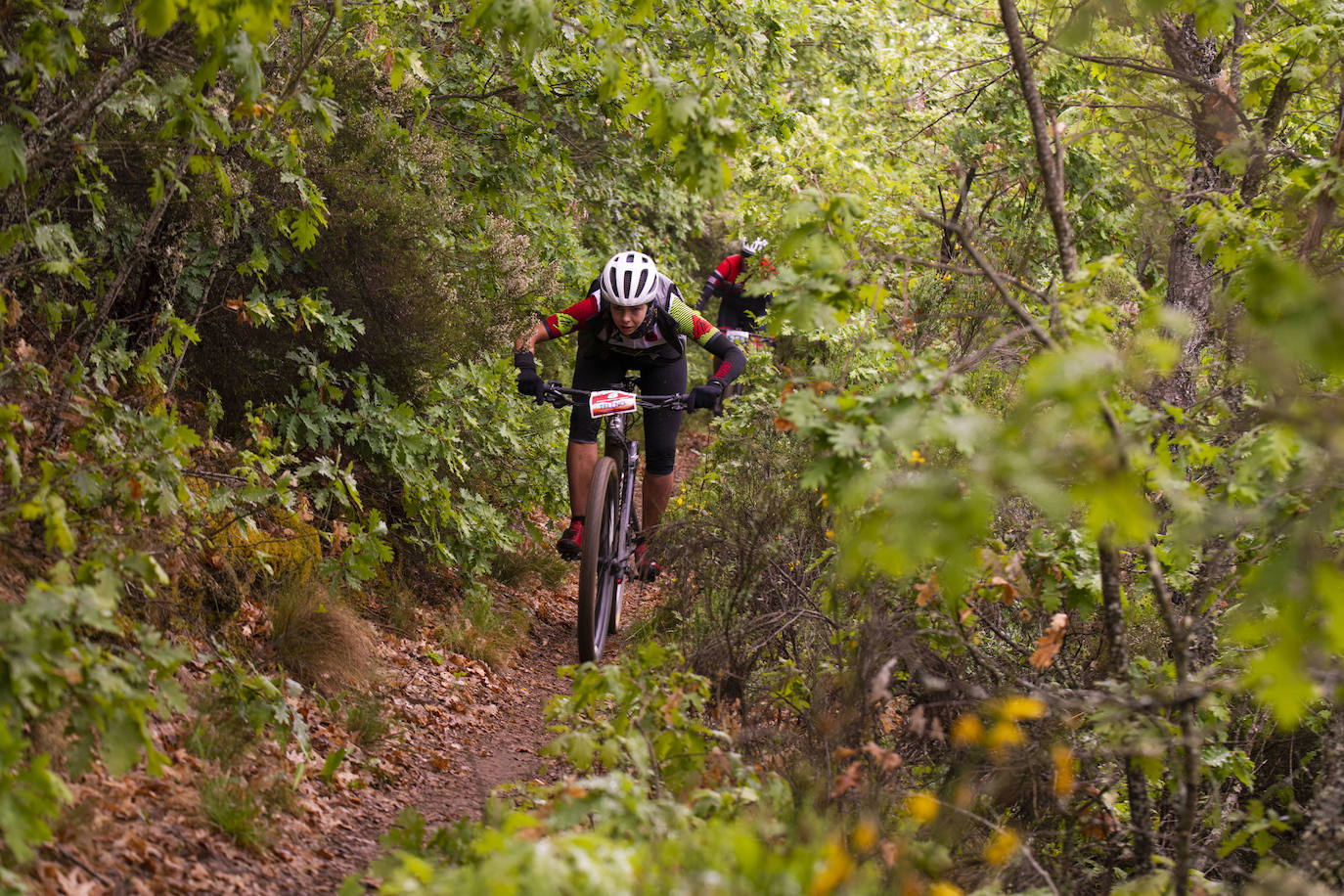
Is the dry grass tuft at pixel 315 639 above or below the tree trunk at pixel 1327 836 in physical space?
above

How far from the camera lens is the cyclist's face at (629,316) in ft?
21.2

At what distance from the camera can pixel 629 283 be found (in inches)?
246

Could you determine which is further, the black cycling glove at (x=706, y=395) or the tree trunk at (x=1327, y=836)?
the black cycling glove at (x=706, y=395)

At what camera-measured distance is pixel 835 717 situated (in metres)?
4.12

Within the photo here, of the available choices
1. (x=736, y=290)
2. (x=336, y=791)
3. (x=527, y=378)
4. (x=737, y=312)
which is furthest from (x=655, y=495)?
(x=737, y=312)

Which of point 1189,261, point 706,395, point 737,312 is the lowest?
point 706,395

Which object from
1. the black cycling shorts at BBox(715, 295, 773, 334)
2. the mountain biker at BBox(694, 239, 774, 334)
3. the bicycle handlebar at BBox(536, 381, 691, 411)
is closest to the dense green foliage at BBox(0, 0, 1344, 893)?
the bicycle handlebar at BBox(536, 381, 691, 411)

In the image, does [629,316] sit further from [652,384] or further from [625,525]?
[625,525]

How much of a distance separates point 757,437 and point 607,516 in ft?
5.39

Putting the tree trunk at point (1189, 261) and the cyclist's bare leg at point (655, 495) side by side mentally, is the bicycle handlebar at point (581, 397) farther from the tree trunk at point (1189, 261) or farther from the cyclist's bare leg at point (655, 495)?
the tree trunk at point (1189, 261)

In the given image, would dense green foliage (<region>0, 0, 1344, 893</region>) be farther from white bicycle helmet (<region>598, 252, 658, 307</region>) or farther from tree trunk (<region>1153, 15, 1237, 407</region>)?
white bicycle helmet (<region>598, 252, 658, 307</region>)

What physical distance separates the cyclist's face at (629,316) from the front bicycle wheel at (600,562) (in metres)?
0.86

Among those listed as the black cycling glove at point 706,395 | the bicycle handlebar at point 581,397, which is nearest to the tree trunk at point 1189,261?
the black cycling glove at point 706,395

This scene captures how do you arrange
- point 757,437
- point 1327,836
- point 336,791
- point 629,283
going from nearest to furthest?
point 1327,836, point 336,791, point 629,283, point 757,437
